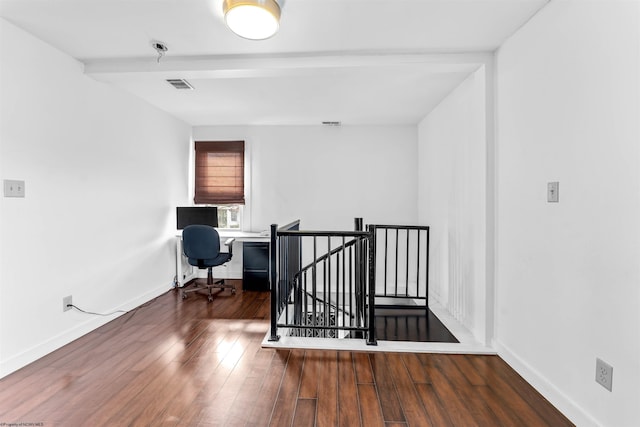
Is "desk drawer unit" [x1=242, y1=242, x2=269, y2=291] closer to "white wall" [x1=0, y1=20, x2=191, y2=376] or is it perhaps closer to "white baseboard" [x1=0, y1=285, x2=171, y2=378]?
"white wall" [x1=0, y1=20, x2=191, y2=376]

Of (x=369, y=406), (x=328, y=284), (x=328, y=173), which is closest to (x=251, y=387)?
(x=369, y=406)

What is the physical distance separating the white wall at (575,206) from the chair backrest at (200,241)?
3227 mm

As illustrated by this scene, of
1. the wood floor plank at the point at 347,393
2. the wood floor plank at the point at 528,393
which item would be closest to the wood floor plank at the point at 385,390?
the wood floor plank at the point at 347,393

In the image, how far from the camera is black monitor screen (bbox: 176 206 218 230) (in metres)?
4.36

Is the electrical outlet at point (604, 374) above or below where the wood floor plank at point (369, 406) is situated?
above

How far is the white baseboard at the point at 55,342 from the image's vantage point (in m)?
2.15

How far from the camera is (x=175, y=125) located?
4.44 m

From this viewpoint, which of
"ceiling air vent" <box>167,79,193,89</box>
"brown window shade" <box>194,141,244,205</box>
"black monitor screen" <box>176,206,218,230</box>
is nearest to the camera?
"ceiling air vent" <box>167,79,193,89</box>

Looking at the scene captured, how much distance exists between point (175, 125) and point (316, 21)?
3.14 metres

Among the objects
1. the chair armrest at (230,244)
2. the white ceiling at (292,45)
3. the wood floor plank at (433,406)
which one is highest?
the white ceiling at (292,45)

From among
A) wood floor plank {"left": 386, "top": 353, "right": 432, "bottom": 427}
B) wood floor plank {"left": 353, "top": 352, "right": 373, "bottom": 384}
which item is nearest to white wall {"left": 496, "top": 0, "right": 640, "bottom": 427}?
wood floor plank {"left": 386, "top": 353, "right": 432, "bottom": 427}

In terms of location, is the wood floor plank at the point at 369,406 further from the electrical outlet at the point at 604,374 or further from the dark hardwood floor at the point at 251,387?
the electrical outlet at the point at 604,374

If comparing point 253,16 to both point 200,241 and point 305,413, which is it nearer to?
point 305,413

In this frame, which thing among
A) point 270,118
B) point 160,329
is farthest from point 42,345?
point 270,118
